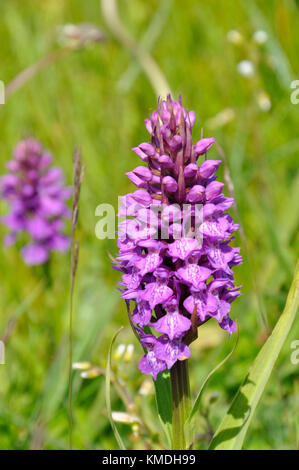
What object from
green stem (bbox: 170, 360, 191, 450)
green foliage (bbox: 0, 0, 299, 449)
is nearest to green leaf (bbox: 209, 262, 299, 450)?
green stem (bbox: 170, 360, 191, 450)

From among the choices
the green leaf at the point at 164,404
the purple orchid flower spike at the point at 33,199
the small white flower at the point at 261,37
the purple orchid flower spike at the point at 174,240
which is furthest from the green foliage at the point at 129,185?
the purple orchid flower spike at the point at 174,240

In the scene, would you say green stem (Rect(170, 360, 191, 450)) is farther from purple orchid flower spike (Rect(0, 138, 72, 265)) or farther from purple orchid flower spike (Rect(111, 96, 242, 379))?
purple orchid flower spike (Rect(0, 138, 72, 265))

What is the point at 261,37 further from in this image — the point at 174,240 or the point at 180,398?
the point at 180,398

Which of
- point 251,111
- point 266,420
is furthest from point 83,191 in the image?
point 266,420

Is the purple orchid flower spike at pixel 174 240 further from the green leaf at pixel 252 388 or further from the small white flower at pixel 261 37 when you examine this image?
the small white flower at pixel 261 37

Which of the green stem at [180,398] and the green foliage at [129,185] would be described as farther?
the green foliage at [129,185]

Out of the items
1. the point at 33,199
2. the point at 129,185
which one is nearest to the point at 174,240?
the point at 33,199
